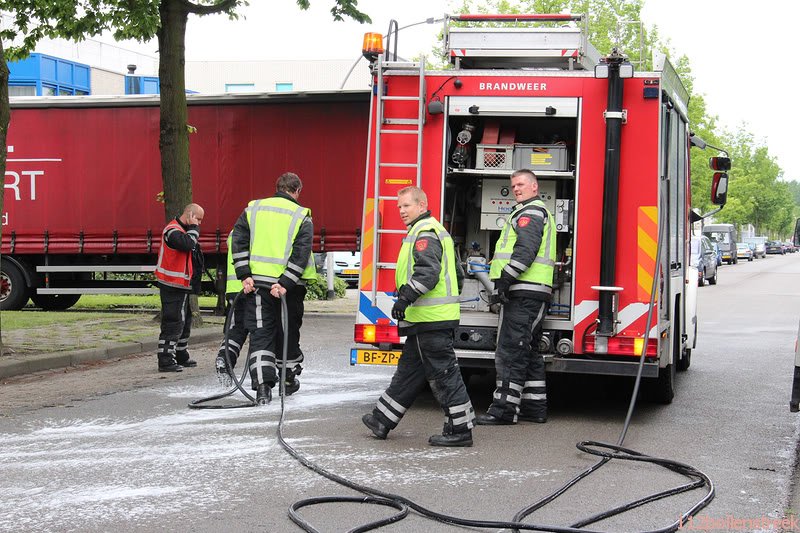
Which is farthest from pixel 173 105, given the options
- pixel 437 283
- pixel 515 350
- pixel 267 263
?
pixel 437 283

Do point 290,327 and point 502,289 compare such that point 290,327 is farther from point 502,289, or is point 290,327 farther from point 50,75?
point 50,75

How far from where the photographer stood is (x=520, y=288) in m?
8.10

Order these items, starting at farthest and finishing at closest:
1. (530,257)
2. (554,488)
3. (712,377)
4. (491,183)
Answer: (712,377), (491,183), (530,257), (554,488)

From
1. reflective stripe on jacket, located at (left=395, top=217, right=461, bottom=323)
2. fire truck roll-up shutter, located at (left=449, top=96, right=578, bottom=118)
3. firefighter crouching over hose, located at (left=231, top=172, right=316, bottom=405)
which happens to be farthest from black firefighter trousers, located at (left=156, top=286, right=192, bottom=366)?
reflective stripe on jacket, located at (left=395, top=217, right=461, bottom=323)

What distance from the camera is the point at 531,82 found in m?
8.45

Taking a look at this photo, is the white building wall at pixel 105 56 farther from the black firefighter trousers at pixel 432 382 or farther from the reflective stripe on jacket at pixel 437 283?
the black firefighter trousers at pixel 432 382

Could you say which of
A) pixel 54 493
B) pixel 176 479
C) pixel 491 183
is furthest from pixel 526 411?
→ pixel 54 493

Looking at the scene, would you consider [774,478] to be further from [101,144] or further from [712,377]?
[101,144]

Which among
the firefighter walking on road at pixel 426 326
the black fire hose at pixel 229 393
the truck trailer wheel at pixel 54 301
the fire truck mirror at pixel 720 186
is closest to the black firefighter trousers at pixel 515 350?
the firefighter walking on road at pixel 426 326

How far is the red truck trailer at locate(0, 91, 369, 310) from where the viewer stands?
18500 mm

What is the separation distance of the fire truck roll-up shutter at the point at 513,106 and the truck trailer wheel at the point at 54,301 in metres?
14.1

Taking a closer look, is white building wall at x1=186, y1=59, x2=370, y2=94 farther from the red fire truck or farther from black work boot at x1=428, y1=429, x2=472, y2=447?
black work boot at x1=428, y1=429, x2=472, y2=447

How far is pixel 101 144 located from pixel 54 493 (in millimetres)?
14630

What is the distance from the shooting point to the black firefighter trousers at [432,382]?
7.28m
